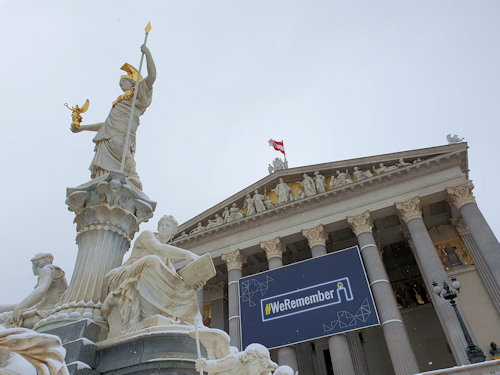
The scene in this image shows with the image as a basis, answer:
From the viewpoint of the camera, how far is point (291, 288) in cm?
1827

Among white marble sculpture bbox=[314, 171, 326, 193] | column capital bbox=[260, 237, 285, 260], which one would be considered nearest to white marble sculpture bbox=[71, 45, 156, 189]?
column capital bbox=[260, 237, 285, 260]

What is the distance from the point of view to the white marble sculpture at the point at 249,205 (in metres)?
22.4

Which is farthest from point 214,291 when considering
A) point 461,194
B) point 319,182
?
point 461,194

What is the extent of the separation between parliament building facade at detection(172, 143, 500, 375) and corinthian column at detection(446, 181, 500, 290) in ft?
0.14

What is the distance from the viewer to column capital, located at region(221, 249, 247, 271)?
21.2m

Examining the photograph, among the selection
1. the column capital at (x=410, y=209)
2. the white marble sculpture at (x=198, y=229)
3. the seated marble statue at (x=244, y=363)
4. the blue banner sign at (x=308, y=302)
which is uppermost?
the white marble sculpture at (x=198, y=229)

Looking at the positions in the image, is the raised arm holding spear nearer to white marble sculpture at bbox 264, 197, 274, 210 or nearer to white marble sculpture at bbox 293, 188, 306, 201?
white marble sculpture at bbox 293, 188, 306, 201

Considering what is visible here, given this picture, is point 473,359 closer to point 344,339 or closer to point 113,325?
point 344,339

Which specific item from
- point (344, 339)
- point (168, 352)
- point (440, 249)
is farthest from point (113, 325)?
point (440, 249)

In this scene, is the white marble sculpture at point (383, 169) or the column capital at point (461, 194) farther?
the white marble sculpture at point (383, 169)

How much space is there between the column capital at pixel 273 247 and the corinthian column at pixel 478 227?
8917 mm

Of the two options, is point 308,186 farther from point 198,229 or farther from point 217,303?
point 217,303

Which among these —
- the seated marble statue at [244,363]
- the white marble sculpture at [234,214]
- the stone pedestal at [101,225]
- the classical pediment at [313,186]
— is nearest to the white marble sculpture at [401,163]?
the classical pediment at [313,186]

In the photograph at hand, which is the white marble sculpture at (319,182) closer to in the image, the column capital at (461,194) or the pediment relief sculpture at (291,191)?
the pediment relief sculpture at (291,191)
